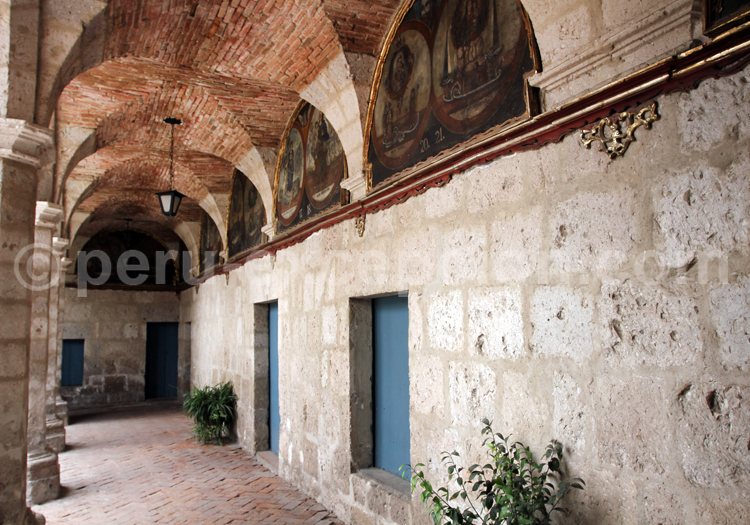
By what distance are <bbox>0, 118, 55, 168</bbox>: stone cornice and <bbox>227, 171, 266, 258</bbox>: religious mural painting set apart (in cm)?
430

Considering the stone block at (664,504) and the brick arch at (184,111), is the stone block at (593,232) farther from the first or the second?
the brick arch at (184,111)

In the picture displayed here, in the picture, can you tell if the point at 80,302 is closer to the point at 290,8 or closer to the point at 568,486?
the point at 290,8

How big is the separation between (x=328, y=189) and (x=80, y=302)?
10.9 metres

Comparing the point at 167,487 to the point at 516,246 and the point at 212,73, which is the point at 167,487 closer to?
the point at 212,73

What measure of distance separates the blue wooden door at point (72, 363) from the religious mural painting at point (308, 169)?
31.9 feet

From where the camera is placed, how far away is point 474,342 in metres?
2.96

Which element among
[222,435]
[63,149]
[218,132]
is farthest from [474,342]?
[222,435]

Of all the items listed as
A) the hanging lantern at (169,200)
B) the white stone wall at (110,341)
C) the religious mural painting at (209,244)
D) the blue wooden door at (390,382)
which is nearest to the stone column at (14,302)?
the blue wooden door at (390,382)

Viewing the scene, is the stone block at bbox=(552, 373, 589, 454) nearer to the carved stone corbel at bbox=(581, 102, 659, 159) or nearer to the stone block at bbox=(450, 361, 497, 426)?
the stone block at bbox=(450, 361, 497, 426)

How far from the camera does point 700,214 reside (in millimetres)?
1897

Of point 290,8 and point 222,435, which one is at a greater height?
point 290,8

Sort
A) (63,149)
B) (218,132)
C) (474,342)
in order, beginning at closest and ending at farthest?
(474,342)
(63,149)
(218,132)

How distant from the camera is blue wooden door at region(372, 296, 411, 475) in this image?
4117 mm

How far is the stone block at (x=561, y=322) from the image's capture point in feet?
7.55
